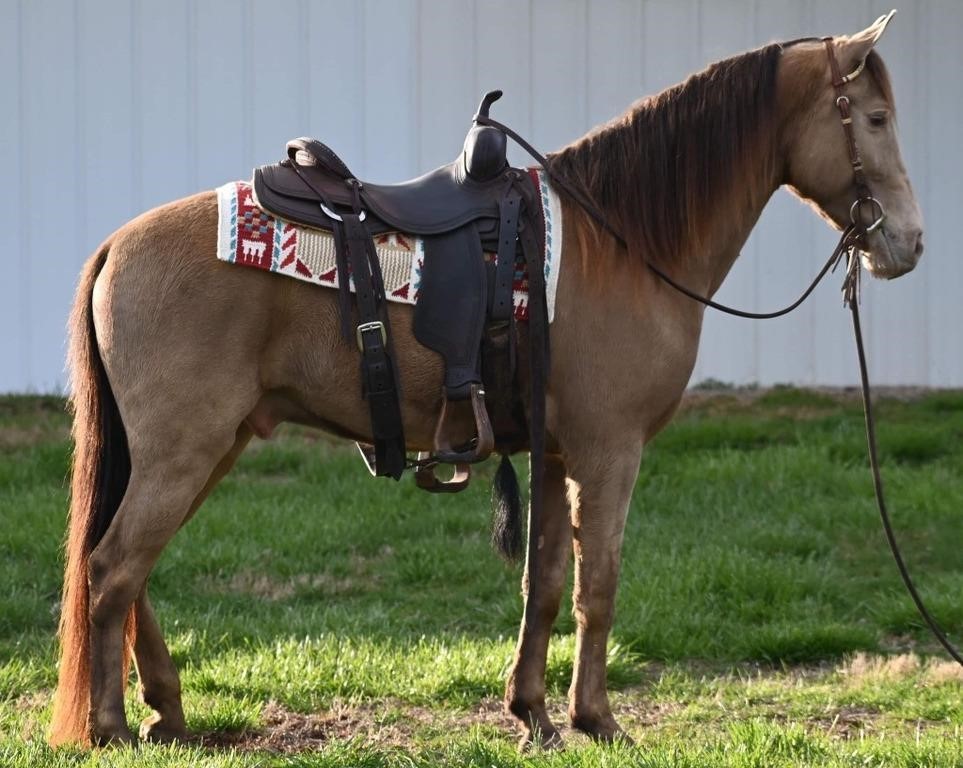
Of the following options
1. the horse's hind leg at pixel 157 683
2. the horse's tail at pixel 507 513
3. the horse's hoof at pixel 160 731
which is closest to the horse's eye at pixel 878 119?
the horse's tail at pixel 507 513

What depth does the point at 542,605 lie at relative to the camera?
4.50 meters

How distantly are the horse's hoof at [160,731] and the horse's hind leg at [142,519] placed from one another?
1.16ft

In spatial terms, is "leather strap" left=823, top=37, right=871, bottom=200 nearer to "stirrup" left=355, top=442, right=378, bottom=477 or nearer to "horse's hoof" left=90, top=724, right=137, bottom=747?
"stirrup" left=355, top=442, right=378, bottom=477

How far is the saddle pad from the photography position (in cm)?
401

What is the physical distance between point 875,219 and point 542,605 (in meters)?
1.63

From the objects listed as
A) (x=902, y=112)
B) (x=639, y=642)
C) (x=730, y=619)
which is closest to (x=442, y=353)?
(x=639, y=642)

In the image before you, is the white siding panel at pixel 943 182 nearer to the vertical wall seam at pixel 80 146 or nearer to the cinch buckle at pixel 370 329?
the vertical wall seam at pixel 80 146

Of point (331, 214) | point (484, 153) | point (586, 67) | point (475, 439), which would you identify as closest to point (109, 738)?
point (475, 439)

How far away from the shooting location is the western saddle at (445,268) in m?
4.07

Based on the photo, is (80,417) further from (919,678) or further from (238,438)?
(919,678)

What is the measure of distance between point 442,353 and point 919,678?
2464 mm

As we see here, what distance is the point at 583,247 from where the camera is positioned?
14.2ft

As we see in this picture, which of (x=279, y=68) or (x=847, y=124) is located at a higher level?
(x=279, y=68)

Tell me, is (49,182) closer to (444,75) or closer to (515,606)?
(444,75)
